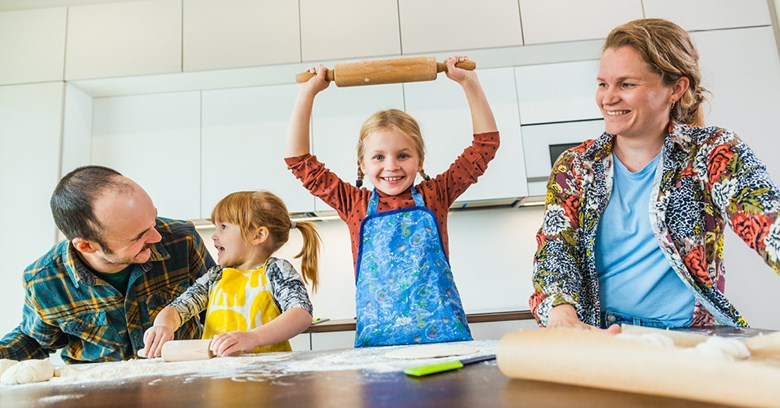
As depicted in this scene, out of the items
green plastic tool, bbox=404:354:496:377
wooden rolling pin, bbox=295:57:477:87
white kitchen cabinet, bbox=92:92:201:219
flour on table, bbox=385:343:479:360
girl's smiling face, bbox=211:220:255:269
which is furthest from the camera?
Answer: white kitchen cabinet, bbox=92:92:201:219

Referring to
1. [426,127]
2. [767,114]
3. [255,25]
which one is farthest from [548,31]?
[255,25]

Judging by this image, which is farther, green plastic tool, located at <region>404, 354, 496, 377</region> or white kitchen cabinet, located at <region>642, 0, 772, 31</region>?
white kitchen cabinet, located at <region>642, 0, 772, 31</region>

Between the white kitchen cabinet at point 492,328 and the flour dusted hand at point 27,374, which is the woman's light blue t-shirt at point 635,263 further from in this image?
the white kitchen cabinet at point 492,328

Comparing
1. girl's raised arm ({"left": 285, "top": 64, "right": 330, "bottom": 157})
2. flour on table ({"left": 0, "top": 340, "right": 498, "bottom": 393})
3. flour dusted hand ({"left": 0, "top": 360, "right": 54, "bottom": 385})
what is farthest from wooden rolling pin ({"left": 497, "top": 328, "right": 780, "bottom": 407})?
girl's raised arm ({"left": 285, "top": 64, "right": 330, "bottom": 157})

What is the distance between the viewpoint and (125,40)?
2477 mm

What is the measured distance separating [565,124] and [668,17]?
0.64 metres

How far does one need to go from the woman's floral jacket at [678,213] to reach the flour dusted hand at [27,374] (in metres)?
0.69

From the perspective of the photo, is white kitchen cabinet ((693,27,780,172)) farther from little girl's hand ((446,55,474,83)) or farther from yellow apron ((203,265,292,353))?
yellow apron ((203,265,292,353))

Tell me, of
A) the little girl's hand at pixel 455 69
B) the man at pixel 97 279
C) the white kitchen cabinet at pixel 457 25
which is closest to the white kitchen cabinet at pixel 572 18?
the white kitchen cabinet at pixel 457 25

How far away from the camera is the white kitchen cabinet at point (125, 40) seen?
2453 millimetres

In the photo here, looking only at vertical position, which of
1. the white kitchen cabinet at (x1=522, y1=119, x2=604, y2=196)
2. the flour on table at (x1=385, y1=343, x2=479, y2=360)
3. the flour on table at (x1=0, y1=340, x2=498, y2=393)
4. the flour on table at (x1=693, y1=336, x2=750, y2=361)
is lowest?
the flour on table at (x1=0, y1=340, x2=498, y2=393)

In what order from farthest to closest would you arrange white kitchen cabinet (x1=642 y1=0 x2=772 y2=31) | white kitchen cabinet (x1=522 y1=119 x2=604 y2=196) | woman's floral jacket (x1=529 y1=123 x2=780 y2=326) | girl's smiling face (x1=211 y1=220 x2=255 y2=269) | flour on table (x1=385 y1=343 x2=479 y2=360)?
white kitchen cabinet (x1=522 y1=119 x2=604 y2=196), white kitchen cabinet (x1=642 y1=0 x2=772 y2=31), girl's smiling face (x1=211 y1=220 x2=255 y2=269), woman's floral jacket (x1=529 y1=123 x2=780 y2=326), flour on table (x1=385 y1=343 x2=479 y2=360)

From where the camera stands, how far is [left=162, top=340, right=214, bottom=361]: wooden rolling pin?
32.4 inches

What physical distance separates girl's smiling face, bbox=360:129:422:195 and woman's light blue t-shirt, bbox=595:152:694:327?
16.9 inches
